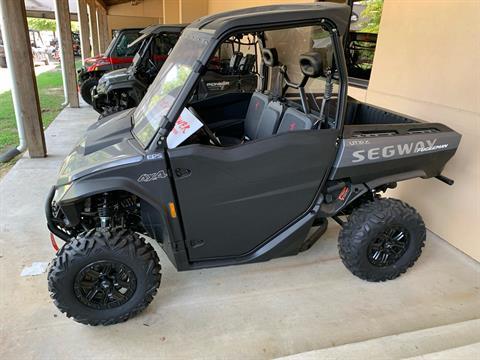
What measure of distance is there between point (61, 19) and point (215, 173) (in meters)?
7.25

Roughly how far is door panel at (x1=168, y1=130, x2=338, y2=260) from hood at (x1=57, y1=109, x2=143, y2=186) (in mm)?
277

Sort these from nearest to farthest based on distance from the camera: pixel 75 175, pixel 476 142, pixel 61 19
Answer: pixel 75 175
pixel 476 142
pixel 61 19

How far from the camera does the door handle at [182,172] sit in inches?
79.3

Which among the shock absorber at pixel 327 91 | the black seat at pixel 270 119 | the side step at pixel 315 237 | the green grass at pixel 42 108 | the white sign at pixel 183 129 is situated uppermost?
the shock absorber at pixel 327 91

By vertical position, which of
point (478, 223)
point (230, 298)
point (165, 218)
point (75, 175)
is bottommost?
point (230, 298)

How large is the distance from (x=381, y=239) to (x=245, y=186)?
1051 mm

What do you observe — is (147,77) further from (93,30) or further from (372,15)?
(93,30)

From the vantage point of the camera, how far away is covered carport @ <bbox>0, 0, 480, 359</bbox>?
2.02 metres

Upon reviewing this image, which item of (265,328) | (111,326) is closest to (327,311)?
(265,328)

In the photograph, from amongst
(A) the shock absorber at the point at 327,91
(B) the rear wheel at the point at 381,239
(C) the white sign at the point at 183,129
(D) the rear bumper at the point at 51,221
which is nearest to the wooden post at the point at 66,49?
(D) the rear bumper at the point at 51,221

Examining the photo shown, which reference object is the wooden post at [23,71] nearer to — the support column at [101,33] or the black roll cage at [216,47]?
the black roll cage at [216,47]

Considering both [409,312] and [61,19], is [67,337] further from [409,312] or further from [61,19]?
[61,19]

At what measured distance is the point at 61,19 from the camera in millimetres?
7598

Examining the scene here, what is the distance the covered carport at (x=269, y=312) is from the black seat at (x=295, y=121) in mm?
1026
